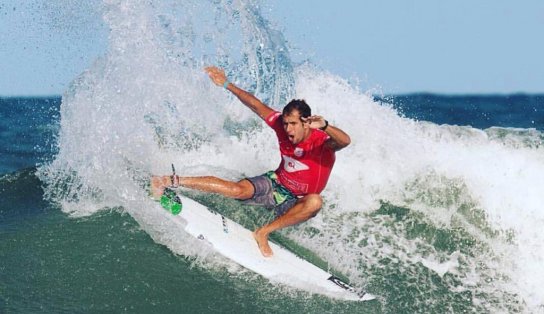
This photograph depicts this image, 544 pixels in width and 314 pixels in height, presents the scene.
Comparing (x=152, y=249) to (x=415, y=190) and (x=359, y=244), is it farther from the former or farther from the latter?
(x=415, y=190)

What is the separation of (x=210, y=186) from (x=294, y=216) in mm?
993

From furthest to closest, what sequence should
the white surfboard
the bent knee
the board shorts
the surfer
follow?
the board shorts, the bent knee, the white surfboard, the surfer

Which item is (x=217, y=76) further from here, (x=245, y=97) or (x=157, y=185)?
(x=157, y=185)

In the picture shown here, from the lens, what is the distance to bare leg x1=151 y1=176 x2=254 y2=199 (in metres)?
6.81

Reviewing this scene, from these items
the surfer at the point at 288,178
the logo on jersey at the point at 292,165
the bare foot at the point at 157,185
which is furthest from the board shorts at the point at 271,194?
the bare foot at the point at 157,185

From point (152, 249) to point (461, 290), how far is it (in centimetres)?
363

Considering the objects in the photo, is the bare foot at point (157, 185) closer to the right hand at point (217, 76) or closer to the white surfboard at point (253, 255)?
the white surfboard at point (253, 255)

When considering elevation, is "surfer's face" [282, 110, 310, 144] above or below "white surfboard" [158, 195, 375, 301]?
above

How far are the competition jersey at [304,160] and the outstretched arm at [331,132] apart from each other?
19 cm

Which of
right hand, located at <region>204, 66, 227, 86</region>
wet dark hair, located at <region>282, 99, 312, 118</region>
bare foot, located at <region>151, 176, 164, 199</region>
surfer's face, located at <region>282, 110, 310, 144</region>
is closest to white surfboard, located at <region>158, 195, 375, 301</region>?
bare foot, located at <region>151, 176, 164, 199</region>

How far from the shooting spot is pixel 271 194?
24.9ft

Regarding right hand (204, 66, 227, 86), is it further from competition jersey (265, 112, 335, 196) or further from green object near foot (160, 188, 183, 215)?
green object near foot (160, 188, 183, 215)

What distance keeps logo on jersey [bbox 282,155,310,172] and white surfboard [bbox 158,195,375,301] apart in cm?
98

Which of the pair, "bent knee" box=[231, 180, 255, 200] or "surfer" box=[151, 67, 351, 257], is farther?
"bent knee" box=[231, 180, 255, 200]
